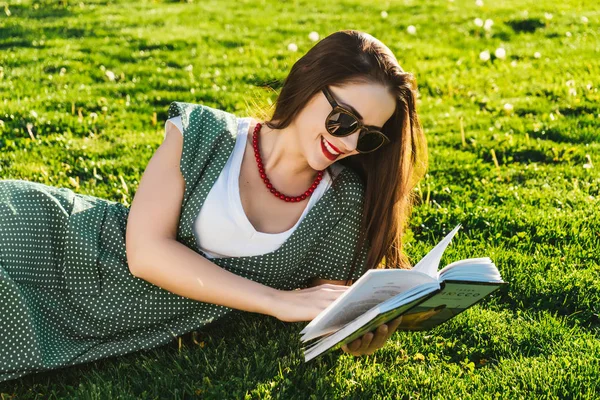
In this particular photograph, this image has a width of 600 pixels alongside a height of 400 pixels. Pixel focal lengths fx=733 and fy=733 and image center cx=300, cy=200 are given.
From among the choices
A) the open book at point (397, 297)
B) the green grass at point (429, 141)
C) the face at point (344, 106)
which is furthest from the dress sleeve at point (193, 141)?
the open book at point (397, 297)

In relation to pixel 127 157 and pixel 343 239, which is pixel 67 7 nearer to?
pixel 127 157

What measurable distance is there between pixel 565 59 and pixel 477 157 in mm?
3011

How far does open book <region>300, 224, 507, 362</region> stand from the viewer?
93.7 inches

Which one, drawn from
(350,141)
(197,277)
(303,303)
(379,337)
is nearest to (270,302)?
(303,303)

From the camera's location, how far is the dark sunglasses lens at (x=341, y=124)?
2924mm

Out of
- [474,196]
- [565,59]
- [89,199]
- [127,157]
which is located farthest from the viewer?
[565,59]

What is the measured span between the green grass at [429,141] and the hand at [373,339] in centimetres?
22

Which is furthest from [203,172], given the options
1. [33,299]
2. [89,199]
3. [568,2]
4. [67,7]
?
[568,2]

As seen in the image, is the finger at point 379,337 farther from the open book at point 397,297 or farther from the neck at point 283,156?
the neck at point 283,156

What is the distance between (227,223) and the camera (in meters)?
3.19

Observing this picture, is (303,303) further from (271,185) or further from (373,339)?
(271,185)

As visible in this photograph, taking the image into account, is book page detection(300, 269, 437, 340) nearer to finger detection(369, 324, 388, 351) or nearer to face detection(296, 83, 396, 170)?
finger detection(369, 324, 388, 351)

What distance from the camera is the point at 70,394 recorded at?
122 inches

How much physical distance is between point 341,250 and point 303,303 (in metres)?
0.61
